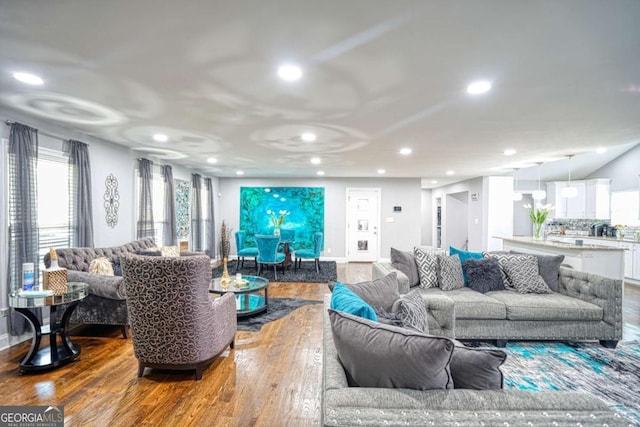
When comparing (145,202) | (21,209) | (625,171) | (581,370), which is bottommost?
(581,370)

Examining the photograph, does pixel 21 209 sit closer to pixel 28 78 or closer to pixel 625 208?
pixel 28 78

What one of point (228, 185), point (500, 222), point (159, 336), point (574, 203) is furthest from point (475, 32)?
point (574, 203)

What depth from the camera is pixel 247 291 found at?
4031 mm

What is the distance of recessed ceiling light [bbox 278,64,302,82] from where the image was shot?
232 centimetres

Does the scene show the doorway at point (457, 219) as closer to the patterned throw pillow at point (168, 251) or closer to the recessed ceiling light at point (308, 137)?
the recessed ceiling light at point (308, 137)

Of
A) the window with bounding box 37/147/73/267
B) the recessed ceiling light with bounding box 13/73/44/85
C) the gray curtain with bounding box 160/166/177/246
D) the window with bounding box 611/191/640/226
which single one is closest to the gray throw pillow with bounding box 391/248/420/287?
the recessed ceiling light with bounding box 13/73/44/85

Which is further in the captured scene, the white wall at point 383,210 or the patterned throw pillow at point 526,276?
the white wall at point 383,210

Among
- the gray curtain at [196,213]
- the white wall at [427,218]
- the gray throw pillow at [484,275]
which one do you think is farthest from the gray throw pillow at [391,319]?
the white wall at [427,218]

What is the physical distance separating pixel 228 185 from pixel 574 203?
31.9 ft

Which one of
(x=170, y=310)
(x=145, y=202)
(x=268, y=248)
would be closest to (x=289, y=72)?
(x=170, y=310)

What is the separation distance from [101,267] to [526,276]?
4.97 m

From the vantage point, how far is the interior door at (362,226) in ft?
30.7

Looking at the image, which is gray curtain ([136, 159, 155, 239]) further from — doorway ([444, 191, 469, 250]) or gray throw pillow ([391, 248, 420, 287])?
doorway ([444, 191, 469, 250])

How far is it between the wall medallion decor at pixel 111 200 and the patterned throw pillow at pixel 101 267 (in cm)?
110
